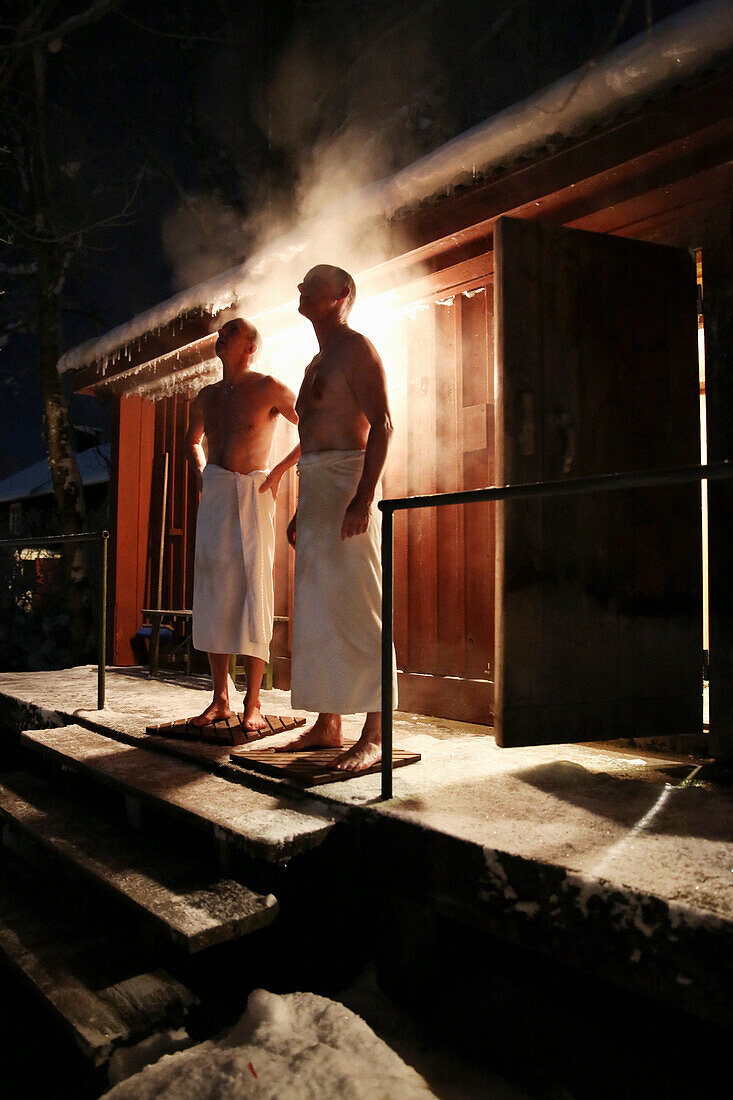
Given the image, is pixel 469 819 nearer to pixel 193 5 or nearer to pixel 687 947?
pixel 687 947

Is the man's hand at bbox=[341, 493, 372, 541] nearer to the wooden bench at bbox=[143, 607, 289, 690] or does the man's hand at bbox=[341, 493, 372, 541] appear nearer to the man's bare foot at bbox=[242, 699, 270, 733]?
the man's bare foot at bbox=[242, 699, 270, 733]

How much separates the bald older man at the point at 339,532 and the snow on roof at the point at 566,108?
1082mm

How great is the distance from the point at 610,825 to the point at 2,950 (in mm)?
1938

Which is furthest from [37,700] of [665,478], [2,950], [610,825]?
[665,478]

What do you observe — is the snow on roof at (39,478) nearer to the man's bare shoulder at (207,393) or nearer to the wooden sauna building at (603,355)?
the man's bare shoulder at (207,393)

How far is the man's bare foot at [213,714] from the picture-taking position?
3.46 m

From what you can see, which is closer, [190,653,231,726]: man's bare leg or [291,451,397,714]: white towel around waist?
[291,451,397,714]: white towel around waist

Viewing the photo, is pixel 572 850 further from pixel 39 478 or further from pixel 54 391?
pixel 39 478

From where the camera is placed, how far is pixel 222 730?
3344 mm

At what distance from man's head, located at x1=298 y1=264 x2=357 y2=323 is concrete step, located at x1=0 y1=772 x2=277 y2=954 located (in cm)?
222

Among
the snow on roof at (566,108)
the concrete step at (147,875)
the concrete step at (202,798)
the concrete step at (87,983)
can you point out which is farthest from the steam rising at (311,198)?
the concrete step at (87,983)

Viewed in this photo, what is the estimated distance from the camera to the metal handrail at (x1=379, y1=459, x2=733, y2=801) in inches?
71.5

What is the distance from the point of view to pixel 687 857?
181 centimetres

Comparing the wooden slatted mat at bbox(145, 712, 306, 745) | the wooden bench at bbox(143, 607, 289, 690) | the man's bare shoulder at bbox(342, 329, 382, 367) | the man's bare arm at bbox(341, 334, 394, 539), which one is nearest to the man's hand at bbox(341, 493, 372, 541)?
the man's bare arm at bbox(341, 334, 394, 539)
